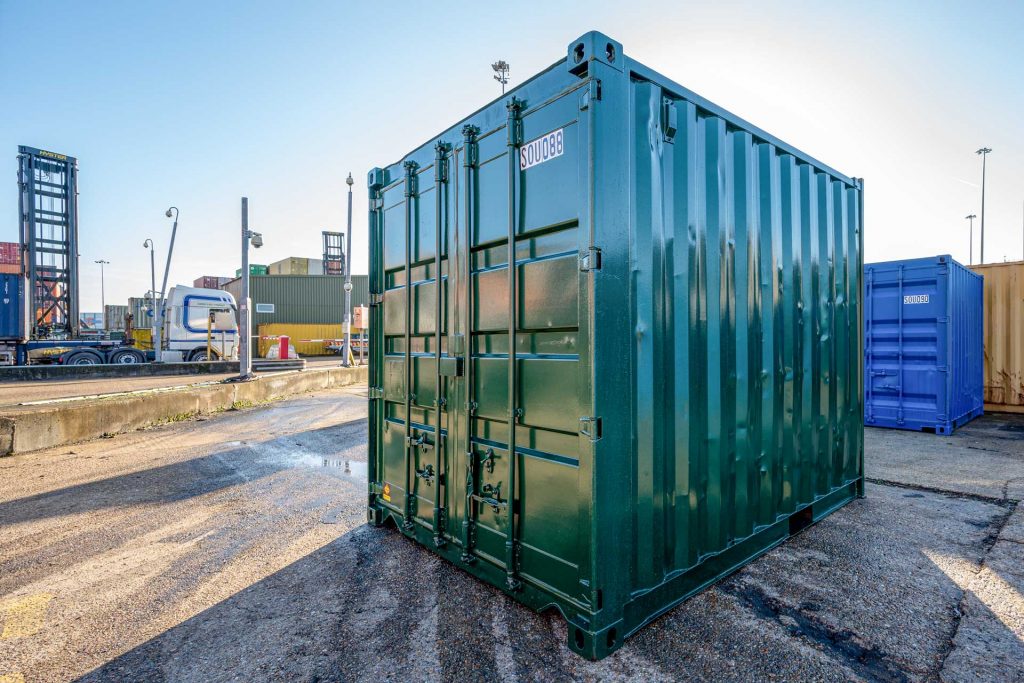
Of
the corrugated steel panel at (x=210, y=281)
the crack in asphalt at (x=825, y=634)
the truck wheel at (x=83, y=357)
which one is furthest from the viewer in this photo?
the corrugated steel panel at (x=210, y=281)

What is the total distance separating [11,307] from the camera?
17578mm

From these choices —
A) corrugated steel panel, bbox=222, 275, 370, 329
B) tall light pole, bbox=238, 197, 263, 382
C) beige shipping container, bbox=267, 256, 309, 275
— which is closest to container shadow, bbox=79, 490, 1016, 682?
tall light pole, bbox=238, 197, 263, 382

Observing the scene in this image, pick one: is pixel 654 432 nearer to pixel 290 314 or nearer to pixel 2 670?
pixel 2 670

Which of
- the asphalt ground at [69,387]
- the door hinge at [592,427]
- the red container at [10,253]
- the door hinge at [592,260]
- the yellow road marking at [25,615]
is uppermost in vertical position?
the red container at [10,253]

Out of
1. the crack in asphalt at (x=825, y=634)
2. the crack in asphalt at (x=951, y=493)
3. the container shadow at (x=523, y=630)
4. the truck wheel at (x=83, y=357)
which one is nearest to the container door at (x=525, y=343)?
the container shadow at (x=523, y=630)

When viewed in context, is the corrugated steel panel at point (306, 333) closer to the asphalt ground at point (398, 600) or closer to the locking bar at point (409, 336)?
the asphalt ground at point (398, 600)

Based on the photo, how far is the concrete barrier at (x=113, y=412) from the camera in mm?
6957

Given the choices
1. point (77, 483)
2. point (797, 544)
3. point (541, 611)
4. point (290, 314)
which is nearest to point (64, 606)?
point (541, 611)

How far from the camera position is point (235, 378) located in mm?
13648

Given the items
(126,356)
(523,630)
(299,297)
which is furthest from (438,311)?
(299,297)

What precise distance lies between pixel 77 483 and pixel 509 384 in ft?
19.2

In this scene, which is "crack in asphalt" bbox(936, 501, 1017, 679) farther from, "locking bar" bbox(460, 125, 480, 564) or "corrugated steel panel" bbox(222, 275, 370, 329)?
"corrugated steel panel" bbox(222, 275, 370, 329)

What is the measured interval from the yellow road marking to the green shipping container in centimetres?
221

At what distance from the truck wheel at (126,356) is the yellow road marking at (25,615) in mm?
20366
